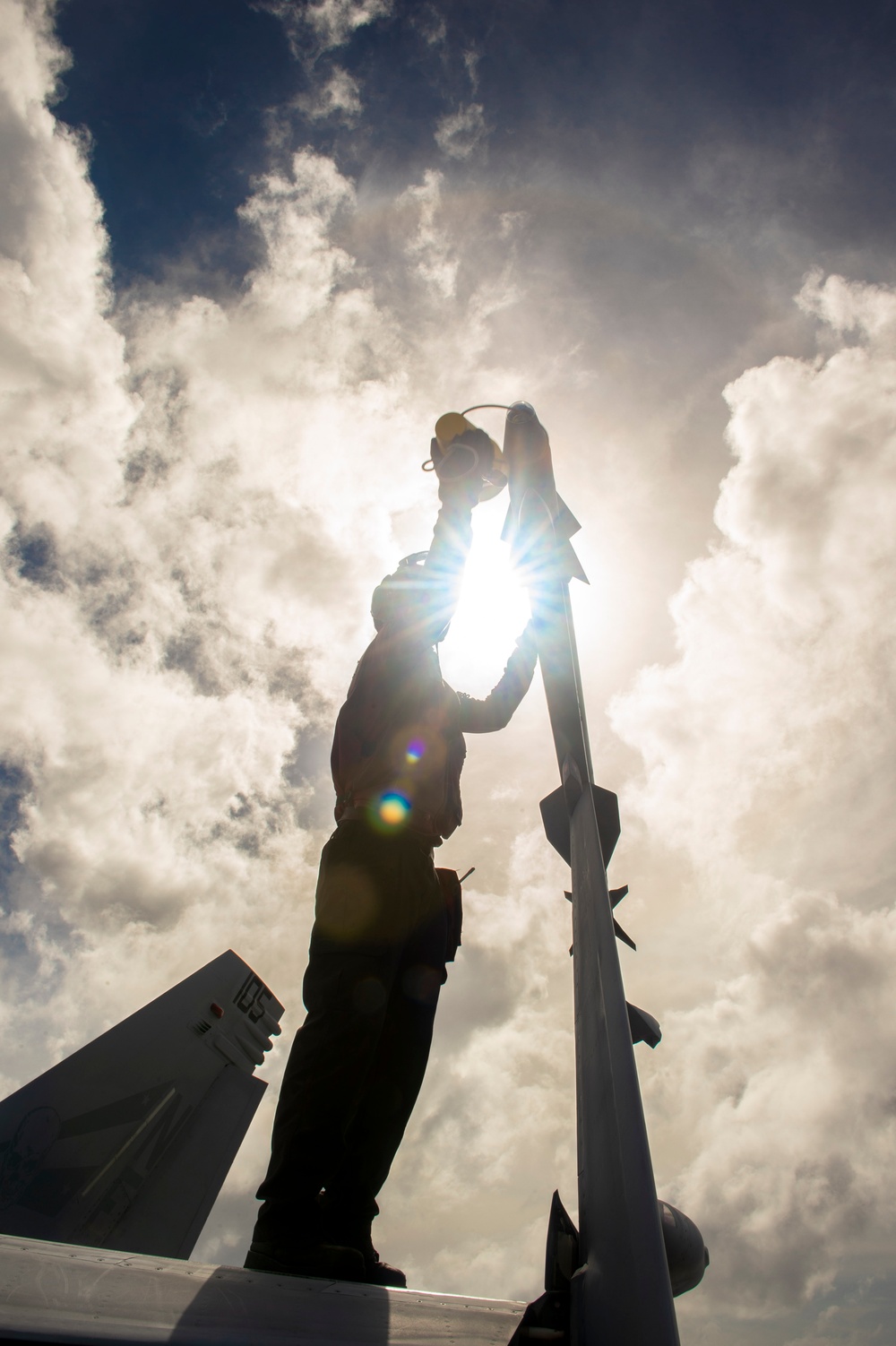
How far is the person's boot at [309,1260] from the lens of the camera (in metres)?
2.41

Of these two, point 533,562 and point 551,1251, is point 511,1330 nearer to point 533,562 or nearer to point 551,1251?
point 551,1251

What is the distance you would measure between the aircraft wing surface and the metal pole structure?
33 cm

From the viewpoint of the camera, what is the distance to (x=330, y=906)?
3354mm

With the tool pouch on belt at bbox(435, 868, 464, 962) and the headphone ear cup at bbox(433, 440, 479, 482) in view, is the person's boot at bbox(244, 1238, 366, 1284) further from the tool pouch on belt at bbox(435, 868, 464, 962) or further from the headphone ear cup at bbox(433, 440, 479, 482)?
the headphone ear cup at bbox(433, 440, 479, 482)

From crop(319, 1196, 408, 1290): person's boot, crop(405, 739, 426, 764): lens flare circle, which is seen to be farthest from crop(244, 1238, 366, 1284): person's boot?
crop(405, 739, 426, 764): lens flare circle

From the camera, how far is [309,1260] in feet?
7.96

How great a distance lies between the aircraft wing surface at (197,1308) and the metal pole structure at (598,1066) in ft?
1.07

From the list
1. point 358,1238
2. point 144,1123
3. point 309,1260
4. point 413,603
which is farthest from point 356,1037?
point 144,1123

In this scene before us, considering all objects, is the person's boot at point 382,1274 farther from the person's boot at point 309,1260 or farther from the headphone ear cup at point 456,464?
the headphone ear cup at point 456,464

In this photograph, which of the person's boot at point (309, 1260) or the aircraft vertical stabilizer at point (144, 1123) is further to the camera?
the aircraft vertical stabilizer at point (144, 1123)

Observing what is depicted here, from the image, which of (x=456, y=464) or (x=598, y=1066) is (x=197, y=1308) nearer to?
(x=598, y=1066)

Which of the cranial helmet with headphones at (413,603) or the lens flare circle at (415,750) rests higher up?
the cranial helmet with headphones at (413,603)

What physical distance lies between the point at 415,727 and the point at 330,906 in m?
1.23

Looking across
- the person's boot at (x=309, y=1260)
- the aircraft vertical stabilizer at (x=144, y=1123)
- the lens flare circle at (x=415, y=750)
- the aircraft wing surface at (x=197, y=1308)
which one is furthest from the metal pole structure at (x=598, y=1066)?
the aircraft vertical stabilizer at (x=144, y=1123)
